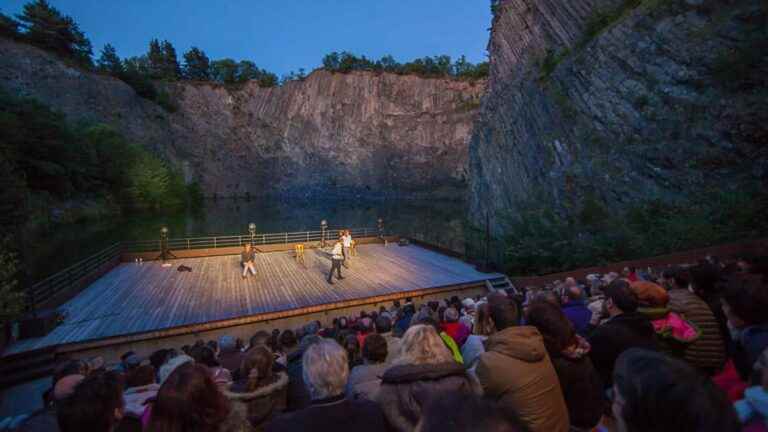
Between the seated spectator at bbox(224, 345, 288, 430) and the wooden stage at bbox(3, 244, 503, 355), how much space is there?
7.21 metres

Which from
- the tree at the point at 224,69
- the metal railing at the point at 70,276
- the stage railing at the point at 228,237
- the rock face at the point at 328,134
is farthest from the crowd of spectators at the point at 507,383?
the tree at the point at 224,69

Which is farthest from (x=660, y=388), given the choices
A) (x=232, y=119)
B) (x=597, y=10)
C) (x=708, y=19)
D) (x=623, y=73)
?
(x=232, y=119)

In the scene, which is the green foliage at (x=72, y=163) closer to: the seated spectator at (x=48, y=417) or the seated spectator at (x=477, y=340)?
the seated spectator at (x=48, y=417)

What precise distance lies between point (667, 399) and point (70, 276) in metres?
15.3

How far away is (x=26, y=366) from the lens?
769 centimetres

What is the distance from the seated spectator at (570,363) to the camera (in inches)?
108

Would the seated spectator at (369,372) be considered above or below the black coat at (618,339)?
below

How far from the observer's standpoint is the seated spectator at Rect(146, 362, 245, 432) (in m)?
2.07

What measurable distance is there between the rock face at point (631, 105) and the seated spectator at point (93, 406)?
1491 centimetres

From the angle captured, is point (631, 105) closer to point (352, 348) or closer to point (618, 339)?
point (618, 339)

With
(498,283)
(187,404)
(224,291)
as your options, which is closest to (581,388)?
(187,404)

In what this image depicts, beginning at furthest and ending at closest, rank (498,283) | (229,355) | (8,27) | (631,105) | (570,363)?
(8,27) → (631,105) → (498,283) → (229,355) → (570,363)

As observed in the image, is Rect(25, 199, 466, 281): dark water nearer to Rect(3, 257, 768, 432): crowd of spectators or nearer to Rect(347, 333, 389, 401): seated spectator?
Rect(347, 333, 389, 401): seated spectator

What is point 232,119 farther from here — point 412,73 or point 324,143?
point 412,73
